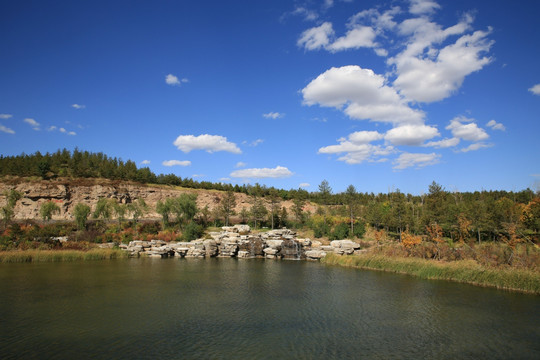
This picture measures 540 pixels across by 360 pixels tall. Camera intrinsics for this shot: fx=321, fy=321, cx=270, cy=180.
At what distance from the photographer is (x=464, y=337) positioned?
13.8 m

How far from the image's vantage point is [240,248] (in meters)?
44.6

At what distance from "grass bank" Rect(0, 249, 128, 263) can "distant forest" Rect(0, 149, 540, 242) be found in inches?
1241

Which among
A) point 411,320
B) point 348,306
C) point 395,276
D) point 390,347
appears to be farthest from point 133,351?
point 395,276

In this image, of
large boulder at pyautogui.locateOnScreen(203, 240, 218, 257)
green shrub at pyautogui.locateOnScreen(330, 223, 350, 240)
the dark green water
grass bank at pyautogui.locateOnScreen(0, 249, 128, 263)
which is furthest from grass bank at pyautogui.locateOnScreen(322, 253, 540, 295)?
grass bank at pyautogui.locateOnScreen(0, 249, 128, 263)

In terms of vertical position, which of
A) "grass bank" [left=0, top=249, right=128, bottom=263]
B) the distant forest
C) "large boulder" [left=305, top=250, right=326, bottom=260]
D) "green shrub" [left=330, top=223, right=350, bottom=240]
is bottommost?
"large boulder" [left=305, top=250, right=326, bottom=260]

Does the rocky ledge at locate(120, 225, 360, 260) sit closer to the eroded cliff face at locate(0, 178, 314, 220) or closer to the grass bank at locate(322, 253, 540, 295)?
the grass bank at locate(322, 253, 540, 295)

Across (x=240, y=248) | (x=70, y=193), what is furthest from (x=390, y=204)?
(x=70, y=193)

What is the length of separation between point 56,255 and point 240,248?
2155 cm

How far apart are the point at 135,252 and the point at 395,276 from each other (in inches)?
1266

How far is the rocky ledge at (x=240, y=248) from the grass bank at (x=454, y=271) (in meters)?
6.79

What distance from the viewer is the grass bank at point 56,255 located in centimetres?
3312

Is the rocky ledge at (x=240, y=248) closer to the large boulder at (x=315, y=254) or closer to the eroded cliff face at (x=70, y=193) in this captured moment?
the large boulder at (x=315, y=254)

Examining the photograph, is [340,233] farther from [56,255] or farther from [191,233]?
[56,255]

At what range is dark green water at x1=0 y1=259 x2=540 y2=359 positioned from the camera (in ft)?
40.1
